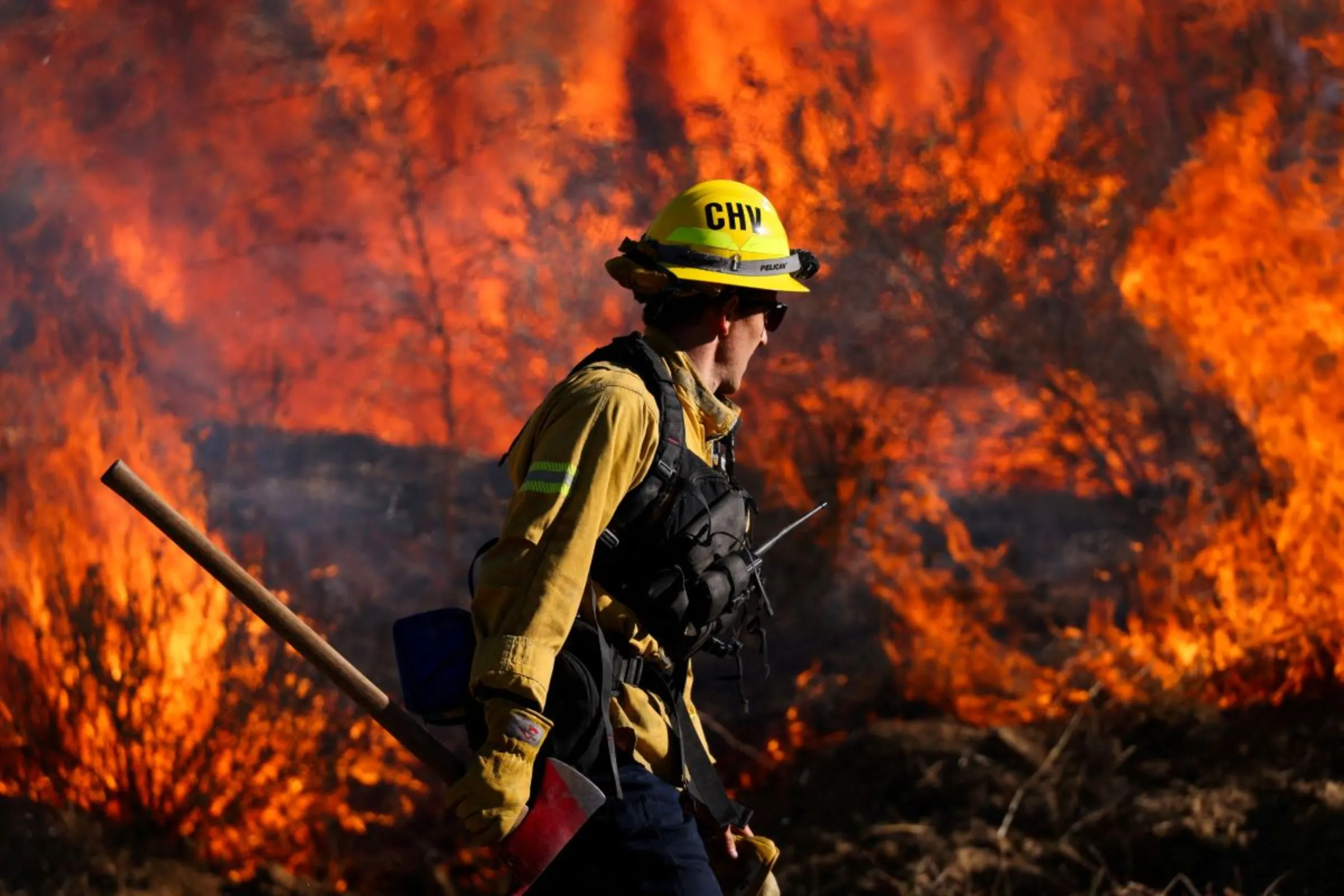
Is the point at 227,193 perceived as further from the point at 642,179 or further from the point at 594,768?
the point at 594,768

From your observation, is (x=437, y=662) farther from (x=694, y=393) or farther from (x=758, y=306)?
(x=758, y=306)

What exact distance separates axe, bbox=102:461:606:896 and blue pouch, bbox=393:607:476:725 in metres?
0.05

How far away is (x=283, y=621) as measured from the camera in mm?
2744

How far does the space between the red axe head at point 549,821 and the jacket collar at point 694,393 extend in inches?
32.4

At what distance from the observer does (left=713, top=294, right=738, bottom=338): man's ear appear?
3.18 metres

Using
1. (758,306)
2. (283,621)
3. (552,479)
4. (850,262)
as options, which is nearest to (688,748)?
(552,479)

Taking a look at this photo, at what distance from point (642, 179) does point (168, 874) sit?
11.0 feet

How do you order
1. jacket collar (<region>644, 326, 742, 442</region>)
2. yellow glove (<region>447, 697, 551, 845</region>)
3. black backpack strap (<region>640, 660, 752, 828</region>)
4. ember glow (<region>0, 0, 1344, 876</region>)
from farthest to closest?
1. ember glow (<region>0, 0, 1344, 876</region>)
2. jacket collar (<region>644, 326, 742, 442</region>)
3. black backpack strap (<region>640, 660, 752, 828</region>)
4. yellow glove (<region>447, 697, 551, 845</region>)

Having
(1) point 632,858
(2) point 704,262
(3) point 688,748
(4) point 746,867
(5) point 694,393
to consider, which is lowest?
(4) point 746,867

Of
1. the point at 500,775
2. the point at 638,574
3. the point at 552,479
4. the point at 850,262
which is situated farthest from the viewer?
the point at 850,262

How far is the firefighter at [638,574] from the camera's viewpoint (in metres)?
2.58

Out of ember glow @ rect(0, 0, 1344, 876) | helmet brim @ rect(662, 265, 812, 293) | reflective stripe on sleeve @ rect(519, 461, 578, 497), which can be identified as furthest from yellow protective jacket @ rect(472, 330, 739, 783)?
ember glow @ rect(0, 0, 1344, 876)

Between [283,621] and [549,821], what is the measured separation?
625mm

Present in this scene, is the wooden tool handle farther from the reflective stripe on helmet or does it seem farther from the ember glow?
the ember glow
